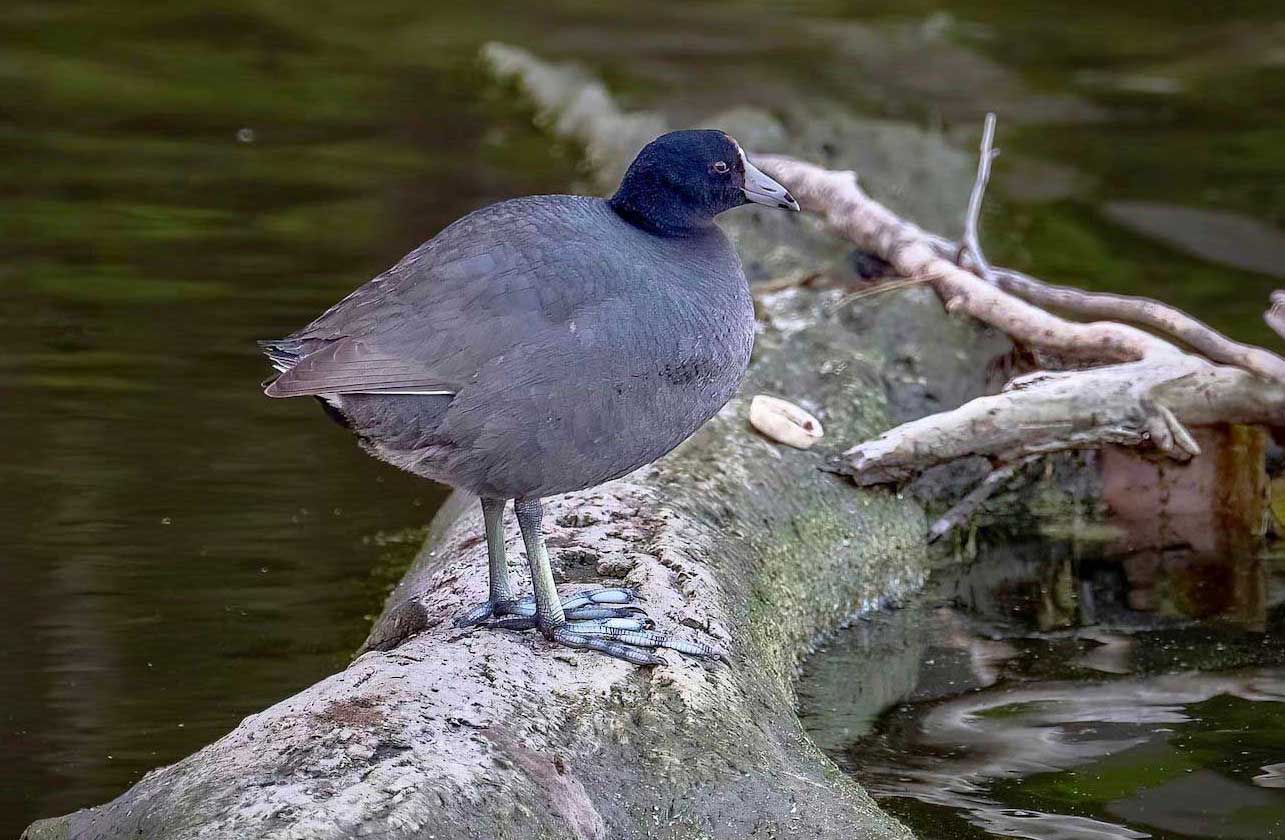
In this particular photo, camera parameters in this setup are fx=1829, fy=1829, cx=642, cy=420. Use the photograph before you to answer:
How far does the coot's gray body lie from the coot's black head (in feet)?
0.70

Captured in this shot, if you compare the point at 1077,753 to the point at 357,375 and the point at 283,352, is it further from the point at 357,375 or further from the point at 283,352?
the point at 283,352

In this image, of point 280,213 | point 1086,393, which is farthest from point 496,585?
point 280,213

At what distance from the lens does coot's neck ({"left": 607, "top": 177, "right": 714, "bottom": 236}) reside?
469cm

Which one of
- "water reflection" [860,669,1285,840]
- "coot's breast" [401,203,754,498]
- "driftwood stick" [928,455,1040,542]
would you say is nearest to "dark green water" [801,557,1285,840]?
"water reflection" [860,669,1285,840]

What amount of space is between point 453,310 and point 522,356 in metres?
0.20

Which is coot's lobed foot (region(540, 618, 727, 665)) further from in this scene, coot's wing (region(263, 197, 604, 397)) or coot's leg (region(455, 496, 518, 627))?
coot's wing (region(263, 197, 604, 397))

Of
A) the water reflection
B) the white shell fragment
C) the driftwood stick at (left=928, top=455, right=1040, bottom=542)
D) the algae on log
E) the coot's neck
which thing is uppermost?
the coot's neck

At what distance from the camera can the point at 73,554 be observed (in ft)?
20.3

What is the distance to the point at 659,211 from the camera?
470 cm

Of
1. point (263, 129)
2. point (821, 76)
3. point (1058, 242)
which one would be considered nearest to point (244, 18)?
point (263, 129)

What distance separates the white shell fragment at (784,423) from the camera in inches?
242

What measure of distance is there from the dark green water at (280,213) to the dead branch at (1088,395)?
6.35 ft

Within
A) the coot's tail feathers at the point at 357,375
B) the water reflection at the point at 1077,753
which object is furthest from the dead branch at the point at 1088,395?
the coot's tail feathers at the point at 357,375

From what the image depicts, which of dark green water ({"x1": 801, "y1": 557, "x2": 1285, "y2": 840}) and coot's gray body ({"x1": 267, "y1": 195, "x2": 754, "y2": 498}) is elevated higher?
coot's gray body ({"x1": 267, "y1": 195, "x2": 754, "y2": 498})
